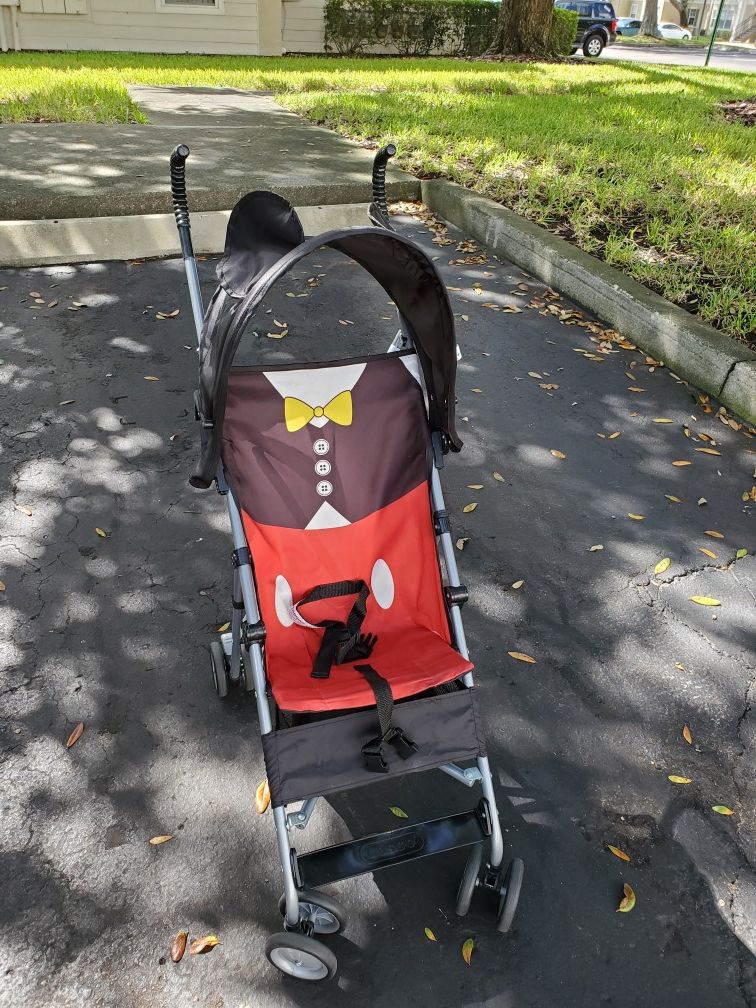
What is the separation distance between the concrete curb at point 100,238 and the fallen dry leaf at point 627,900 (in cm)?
537

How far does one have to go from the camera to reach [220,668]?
9.09ft

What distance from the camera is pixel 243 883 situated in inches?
89.2

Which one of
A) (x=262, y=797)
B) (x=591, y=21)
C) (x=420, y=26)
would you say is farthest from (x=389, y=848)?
(x=591, y=21)

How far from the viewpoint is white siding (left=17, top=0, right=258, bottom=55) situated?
15977 mm

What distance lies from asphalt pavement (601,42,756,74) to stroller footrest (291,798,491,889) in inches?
1110

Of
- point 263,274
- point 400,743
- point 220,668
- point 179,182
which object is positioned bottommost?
point 220,668

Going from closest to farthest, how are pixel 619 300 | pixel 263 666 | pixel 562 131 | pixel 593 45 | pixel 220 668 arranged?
pixel 263 666
pixel 220 668
pixel 619 300
pixel 562 131
pixel 593 45

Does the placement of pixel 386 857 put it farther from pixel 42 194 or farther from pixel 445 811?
pixel 42 194

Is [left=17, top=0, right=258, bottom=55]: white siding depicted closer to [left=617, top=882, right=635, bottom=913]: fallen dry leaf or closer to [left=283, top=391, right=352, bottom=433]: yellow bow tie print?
[left=283, top=391, right=352, bottom=433]: yellow bow tie print

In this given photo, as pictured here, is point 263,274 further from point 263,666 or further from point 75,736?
point 75,736

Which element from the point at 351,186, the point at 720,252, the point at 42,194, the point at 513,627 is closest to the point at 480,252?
the point at 351,186

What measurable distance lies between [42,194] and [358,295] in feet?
9.47

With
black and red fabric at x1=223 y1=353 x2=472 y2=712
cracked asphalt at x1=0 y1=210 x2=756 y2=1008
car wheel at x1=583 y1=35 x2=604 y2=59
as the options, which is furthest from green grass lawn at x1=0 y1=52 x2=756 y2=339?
car wheel at x1=583 y1=35 x2=604 y2=59

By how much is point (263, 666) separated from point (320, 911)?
0.68 metres
